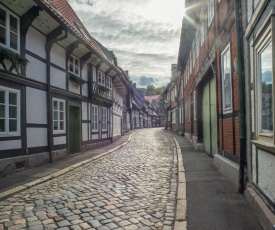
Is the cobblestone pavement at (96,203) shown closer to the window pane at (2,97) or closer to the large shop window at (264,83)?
the large shop window at (264,83)

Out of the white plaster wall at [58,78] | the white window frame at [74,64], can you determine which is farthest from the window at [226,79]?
the white window frame at [74,64]

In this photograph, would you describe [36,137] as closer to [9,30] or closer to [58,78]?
[58,78]

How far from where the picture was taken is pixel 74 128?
1289 cm

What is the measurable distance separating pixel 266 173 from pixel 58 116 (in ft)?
27.7

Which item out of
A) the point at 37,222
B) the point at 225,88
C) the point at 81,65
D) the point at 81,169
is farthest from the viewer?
the point at 81,65

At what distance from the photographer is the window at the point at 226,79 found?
266 inches

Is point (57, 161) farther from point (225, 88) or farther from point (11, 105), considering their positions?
point (225, 88)

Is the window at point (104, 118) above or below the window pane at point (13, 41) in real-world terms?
below

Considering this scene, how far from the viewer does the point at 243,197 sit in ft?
16.6

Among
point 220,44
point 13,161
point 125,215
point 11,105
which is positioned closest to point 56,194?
point 125,215

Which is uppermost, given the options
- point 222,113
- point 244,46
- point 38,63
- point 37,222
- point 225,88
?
point 38,63

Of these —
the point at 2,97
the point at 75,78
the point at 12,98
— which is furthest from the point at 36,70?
the point at 75,78

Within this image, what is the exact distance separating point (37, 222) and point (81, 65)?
1018 centimetres

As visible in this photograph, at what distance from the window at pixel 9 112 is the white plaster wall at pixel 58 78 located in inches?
94.8
